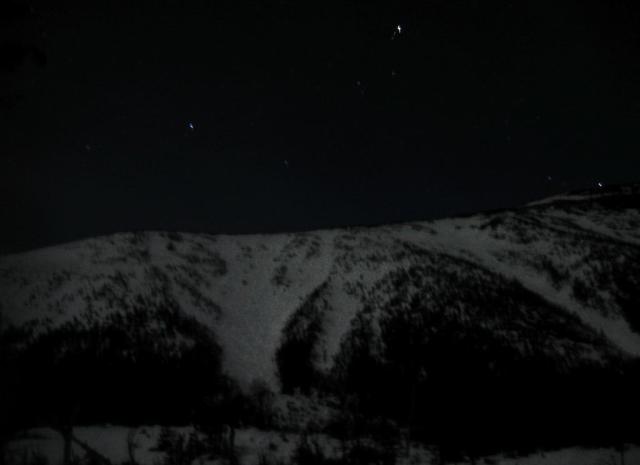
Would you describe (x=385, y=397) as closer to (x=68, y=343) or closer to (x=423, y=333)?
(x=423, y=333)

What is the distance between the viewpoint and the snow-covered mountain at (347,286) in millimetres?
14664

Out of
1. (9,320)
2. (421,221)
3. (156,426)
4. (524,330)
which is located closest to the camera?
(156,426)

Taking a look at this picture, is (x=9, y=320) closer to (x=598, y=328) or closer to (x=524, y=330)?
(x=524, y=330)

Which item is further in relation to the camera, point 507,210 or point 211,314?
point 507,210

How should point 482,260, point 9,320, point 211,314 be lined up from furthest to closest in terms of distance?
point 482,260, point 211,314, point 9,320

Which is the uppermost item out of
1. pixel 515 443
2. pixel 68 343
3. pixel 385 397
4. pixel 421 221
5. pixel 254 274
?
pixel 421 221

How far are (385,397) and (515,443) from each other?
367 centimetres

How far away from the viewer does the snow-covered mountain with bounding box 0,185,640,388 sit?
14664 millimetres

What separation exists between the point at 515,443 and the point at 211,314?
1008 cm

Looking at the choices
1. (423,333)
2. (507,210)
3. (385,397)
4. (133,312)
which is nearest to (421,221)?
(507,210)

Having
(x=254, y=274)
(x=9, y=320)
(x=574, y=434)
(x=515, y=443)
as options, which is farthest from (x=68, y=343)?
(x=574, y=434)

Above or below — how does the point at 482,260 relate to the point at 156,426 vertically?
above

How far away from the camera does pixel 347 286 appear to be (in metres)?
17.2

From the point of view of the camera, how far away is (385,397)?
14008 mm
